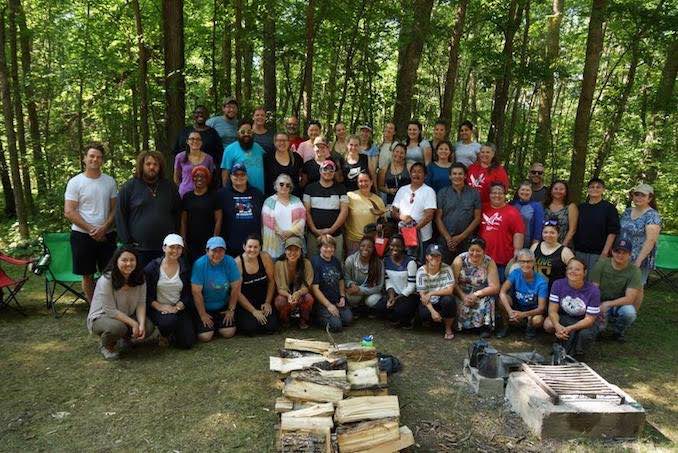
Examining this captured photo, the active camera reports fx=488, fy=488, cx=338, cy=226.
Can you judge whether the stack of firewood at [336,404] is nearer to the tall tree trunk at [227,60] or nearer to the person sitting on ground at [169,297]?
the person sitting on ground at [169,297]

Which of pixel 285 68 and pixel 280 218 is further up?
pixel 285 68

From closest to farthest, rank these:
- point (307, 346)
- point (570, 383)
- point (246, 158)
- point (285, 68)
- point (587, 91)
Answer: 1. point (570, 383)
2. point (307, 346)
3. point (246, 158)
4. point (587, 91)
5. point (285, 68)

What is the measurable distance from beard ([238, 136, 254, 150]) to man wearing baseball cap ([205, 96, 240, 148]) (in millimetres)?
744

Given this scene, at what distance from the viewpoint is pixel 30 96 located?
12.3m

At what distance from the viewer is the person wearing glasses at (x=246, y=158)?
6305mm

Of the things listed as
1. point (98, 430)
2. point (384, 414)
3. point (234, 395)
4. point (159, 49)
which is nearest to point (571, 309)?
point (384, 414)

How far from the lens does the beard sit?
6.23 metres

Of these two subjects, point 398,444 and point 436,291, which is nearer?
point 398,444


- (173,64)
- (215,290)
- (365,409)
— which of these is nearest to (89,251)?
(215,290)

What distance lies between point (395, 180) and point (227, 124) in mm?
2527

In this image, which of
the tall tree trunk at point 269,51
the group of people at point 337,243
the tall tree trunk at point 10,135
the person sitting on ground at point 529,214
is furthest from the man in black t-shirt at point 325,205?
the tall tree trunk at point 10,135

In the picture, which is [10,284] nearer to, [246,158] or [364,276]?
[246,158]

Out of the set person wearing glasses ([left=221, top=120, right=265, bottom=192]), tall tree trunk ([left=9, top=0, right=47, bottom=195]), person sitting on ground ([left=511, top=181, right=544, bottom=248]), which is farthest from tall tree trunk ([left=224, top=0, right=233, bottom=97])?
person sitting on ground ([left=511, top=181, right=544, bottom=248])

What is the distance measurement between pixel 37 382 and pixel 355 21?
27.0 feet
